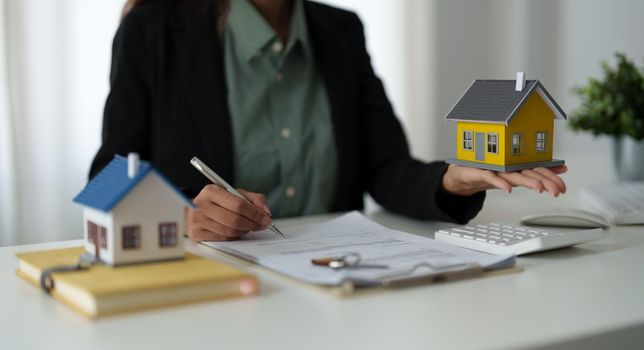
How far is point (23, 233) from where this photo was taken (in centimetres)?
232

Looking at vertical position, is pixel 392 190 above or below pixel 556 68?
below

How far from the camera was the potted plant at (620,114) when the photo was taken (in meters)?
1.64

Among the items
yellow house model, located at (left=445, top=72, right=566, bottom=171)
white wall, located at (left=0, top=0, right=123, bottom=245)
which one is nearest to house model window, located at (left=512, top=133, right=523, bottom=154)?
yellow house model, located at (left=445, top=72, right=566, bottom=171)

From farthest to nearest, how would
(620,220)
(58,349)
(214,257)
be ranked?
(620,220), (214,257), (58,349)

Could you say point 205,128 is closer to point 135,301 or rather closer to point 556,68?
point 135,301

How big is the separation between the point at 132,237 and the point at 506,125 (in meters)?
0.49

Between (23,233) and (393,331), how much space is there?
1.92 m

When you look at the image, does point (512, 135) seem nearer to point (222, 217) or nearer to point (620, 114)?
point (222, 217)

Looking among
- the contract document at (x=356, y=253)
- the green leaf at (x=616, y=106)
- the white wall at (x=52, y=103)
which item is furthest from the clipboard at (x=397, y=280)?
the white wall at (x=52, y=103)

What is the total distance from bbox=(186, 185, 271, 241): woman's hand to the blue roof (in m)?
0.17

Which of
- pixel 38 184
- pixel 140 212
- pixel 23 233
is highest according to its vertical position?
pixel 140 212

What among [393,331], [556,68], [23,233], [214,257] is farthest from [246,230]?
[556,68]

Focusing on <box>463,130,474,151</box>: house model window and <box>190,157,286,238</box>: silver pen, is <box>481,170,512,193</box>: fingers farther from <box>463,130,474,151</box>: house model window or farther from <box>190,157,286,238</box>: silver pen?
<box>190,157,286,238</box>: silver pen

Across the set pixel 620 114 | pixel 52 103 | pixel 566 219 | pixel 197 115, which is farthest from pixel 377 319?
pixel 52 103
